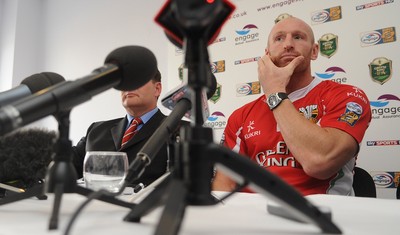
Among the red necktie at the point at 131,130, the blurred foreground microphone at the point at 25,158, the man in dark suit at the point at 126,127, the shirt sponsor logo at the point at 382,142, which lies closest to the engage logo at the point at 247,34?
the man in dark suit at the point at 126,127

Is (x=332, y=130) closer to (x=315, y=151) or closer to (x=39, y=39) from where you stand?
(x=315, y=151)

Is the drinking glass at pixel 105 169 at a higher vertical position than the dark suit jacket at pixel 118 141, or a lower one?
higher

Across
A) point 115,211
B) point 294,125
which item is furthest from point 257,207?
point 294,125

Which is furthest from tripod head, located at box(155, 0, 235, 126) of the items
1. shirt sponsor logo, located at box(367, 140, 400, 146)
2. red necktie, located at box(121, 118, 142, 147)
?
shirt sponsor logo, located at box(367, 140, 400, 146)

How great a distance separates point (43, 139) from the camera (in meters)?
0.77

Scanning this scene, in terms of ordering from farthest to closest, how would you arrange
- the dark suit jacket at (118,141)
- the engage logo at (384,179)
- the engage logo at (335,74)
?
the engage logo at (335,74), the engage logo at (384,179), the dark suit jacket at (118,141)

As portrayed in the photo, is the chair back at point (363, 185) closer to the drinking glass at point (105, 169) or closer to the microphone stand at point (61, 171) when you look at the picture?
the drinking glass at point (105, 169)

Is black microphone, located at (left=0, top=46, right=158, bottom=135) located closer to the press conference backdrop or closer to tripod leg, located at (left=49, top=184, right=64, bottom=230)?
tripod leg, located at (left=49, top=184, right=64, bottom=230)

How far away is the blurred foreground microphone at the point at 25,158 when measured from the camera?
71 centimetres

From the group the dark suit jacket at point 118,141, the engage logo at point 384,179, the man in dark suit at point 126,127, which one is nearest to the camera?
the dark suit jacket at point 118,141

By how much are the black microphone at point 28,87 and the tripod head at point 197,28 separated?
220 millimetres

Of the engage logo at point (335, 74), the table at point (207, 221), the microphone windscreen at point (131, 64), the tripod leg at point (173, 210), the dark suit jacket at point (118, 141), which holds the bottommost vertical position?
the dark suit jacket at point (118, 141)

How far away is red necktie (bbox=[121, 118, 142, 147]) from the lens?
150 cm

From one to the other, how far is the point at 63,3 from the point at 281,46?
10.7 ft
